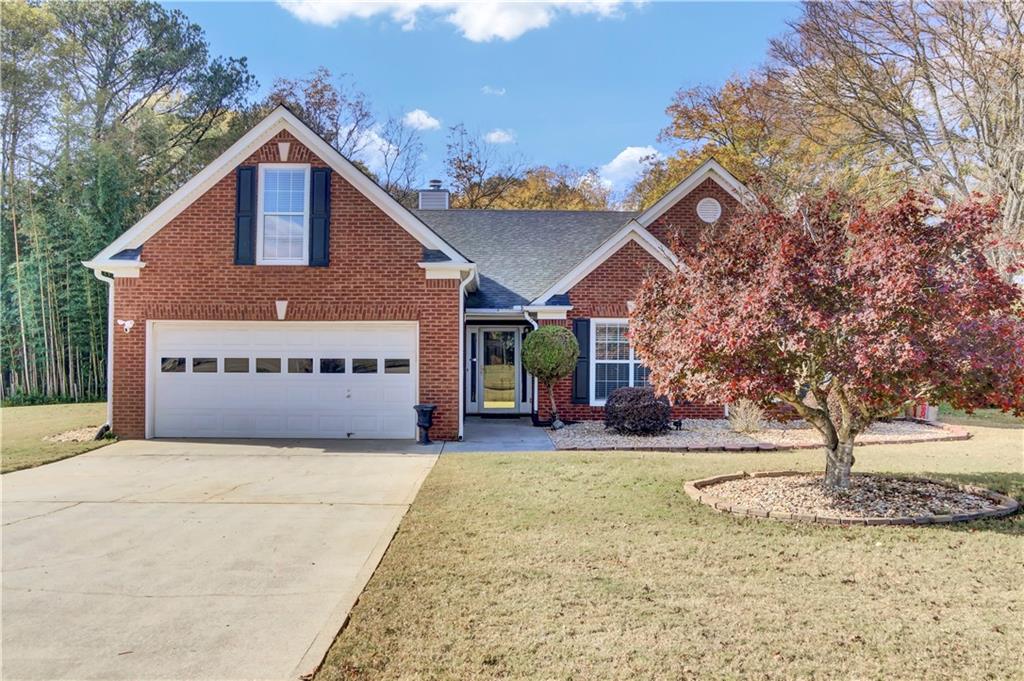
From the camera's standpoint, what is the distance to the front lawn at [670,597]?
141 inches

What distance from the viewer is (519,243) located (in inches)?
695

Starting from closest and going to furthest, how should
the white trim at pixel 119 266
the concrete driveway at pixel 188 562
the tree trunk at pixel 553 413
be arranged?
the concrete driveway at pixel 188 562 → the white trim at pixel 119 266 → the tree trunk at pixel 553 413

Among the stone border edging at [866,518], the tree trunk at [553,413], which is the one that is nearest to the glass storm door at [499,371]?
the tree trunk at [553,413]

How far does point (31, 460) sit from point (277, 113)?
690 cm

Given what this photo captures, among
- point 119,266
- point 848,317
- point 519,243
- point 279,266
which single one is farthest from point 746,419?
point 119,266

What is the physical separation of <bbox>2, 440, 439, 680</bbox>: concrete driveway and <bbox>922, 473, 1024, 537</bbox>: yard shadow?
5437 mm

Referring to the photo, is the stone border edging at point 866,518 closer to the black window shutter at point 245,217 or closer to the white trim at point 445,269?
the white trim at point 445,269

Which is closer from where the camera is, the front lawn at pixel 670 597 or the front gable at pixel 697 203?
the front lawn at pixel 670 597

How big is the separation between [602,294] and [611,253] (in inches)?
35.7

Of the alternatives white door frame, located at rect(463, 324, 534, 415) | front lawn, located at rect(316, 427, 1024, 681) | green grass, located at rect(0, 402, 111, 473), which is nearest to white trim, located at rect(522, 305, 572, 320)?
white door frame, located at rect(463, 324, 534, 415)

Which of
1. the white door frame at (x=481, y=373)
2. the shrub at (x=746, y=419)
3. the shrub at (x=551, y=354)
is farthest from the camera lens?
the white door frame at (x=481, y=373)

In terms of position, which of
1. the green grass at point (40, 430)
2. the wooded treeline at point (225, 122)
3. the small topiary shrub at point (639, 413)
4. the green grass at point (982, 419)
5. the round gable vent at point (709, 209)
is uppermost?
the wooded treeline at point (225, 122)

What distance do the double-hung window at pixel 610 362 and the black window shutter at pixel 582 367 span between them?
12 cm

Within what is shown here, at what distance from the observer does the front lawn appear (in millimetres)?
3578
